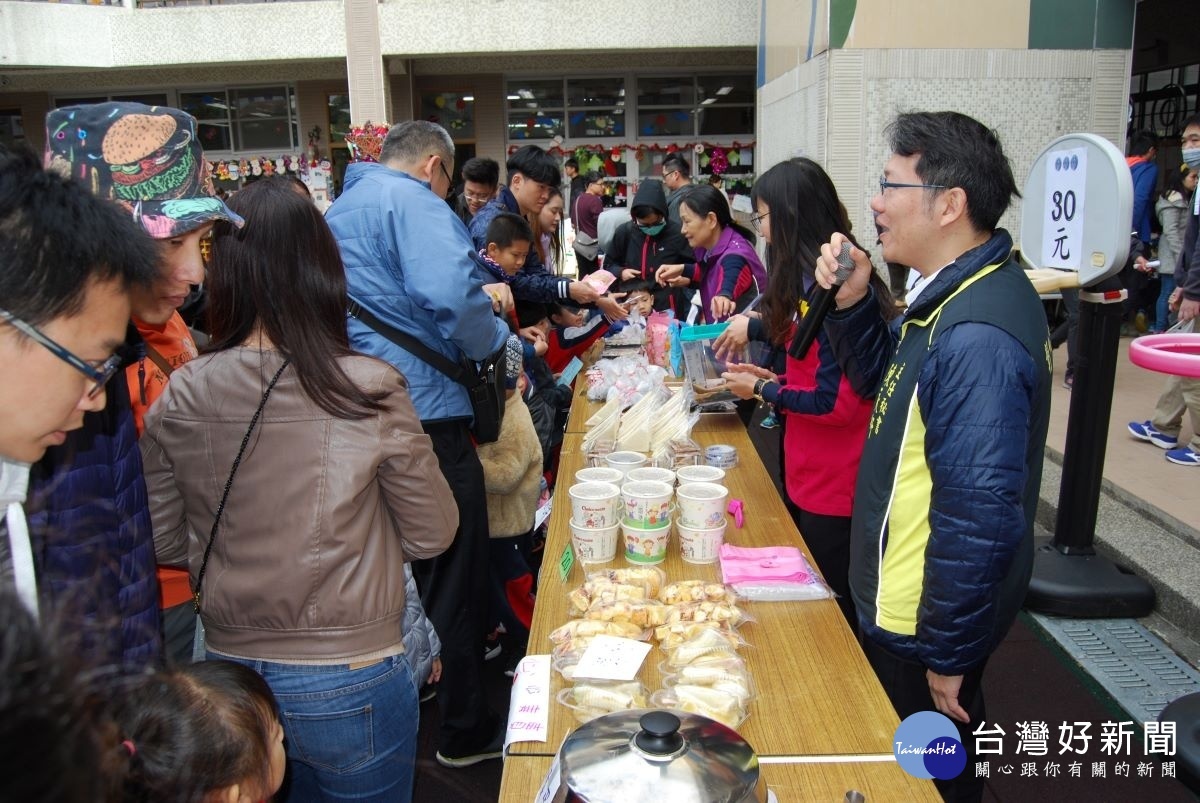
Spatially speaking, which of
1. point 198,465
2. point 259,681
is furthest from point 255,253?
point 259,681

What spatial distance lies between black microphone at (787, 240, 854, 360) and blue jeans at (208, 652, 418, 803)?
1.33m

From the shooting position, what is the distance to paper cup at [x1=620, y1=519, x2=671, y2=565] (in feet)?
6.84

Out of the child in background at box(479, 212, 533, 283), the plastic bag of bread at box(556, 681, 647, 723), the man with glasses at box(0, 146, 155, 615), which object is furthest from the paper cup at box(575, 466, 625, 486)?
the child in background at box(479, 212, 533, 283)

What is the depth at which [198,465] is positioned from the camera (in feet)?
5.30

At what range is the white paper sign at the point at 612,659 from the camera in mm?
1565

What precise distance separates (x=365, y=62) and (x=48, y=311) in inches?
537

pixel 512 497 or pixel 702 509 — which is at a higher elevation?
pixel 702 509

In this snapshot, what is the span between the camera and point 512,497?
3.21 meters

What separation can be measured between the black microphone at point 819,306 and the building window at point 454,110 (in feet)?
46.1

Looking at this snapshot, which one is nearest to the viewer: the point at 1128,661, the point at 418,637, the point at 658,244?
the point at 418,637

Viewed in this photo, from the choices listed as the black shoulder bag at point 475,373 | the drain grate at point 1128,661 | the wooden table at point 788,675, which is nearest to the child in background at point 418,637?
the black shoulder bag at point 475,373

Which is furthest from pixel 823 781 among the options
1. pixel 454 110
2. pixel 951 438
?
pixel 454 110

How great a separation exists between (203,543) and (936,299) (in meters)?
1.58

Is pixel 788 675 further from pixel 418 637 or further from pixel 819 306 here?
pixel 418 637
